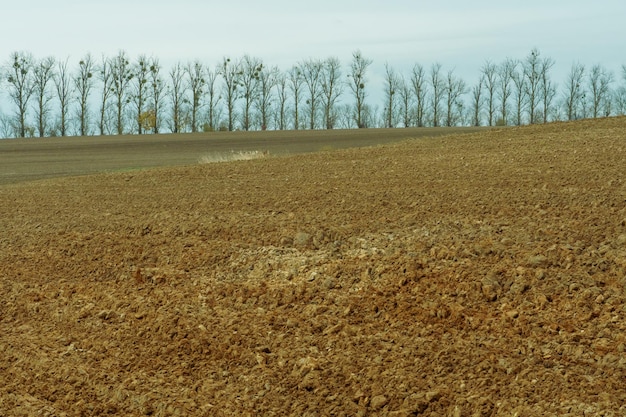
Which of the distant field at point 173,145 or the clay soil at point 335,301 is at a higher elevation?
the distant field at point 173,145

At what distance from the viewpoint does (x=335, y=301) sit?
6.78 metres

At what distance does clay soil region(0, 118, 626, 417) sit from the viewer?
5.38 metres

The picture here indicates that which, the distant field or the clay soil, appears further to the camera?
the distant field

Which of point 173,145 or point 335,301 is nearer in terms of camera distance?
point 335,301

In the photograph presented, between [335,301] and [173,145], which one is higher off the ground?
[173,145]

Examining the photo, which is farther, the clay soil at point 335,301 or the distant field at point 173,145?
the distant field at point 173,145

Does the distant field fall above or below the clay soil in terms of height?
above

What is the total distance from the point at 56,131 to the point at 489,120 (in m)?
35.2

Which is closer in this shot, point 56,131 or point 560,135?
point 560,135

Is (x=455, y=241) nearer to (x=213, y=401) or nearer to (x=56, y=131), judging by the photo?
(x=213, y=401)

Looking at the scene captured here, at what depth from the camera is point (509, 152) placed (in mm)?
12727

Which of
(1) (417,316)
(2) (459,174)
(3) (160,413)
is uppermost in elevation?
(2) (459,174)

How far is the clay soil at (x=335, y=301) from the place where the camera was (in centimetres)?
538

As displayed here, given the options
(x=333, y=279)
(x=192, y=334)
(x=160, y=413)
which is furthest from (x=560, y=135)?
(x=160, y=413)
